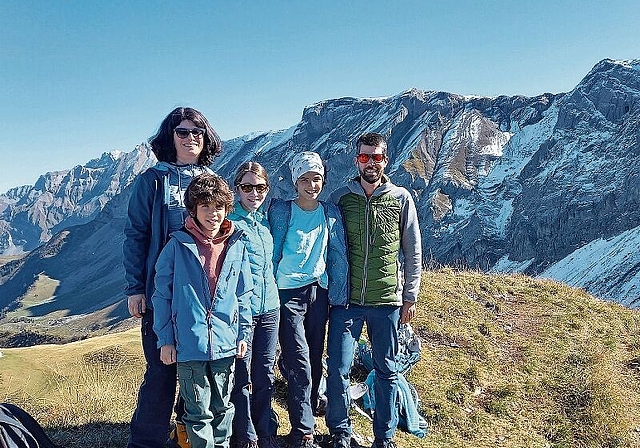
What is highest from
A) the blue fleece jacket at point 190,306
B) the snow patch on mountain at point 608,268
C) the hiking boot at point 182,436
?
the blue fleece jacket at point 190,306

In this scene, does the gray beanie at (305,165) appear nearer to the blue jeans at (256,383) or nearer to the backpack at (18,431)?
the blue jeans at (256,383)

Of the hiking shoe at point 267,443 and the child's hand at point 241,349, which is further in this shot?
the hiking shoe at point 267,443

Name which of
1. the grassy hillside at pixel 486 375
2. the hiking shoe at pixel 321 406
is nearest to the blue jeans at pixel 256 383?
the grassy hillside at pixel 486 375

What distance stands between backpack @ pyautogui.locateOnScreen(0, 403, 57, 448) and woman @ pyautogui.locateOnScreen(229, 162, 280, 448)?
1684mm

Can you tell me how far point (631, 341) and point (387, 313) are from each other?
23.1 ft

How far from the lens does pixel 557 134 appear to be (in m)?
188

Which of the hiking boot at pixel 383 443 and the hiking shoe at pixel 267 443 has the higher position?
the hiking shoe at pixel 267 443

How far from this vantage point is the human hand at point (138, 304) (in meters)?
4.35

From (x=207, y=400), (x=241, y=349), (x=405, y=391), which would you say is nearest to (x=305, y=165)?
(x=241, y=349)

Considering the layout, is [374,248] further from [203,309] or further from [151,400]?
[151,400]

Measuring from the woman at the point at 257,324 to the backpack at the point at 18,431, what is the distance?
168cm

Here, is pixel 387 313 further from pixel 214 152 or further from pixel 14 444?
pixel 14 444

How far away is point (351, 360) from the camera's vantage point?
5.26 meters

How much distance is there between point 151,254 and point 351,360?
2.34 meters
